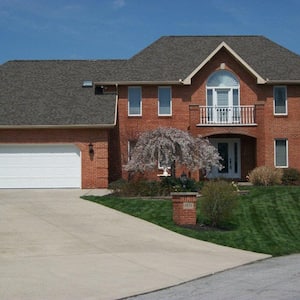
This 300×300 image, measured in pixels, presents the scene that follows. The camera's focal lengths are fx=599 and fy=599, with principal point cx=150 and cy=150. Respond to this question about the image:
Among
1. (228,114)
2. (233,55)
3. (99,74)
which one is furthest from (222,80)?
(99,74)

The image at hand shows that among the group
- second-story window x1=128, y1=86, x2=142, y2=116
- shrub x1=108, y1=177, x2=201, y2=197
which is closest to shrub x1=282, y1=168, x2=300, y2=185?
shrub x1=108, y1=177, x2=201, y2=197

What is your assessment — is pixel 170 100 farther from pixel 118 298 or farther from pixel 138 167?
pixel 118 298

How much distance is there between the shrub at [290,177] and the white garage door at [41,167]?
9.95m

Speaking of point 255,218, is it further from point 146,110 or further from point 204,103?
point 146,110

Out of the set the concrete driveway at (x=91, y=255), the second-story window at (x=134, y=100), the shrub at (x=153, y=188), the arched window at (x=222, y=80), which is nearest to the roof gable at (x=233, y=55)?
the arched window at (x=222, y=80)

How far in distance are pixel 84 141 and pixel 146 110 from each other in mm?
4510

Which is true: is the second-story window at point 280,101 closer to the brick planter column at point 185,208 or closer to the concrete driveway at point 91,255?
the concrete driveway at point 91,255

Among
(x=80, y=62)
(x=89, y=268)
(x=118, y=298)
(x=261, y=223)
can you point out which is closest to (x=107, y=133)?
(x=80, y=62)

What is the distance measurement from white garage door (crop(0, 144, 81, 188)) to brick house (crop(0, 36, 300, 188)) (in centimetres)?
5

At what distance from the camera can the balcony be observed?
3106 cm

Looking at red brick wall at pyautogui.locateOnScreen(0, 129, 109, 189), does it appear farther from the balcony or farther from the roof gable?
the balcony

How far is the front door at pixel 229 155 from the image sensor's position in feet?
106

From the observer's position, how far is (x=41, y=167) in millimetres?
28328

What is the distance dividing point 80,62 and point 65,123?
8012 mm
